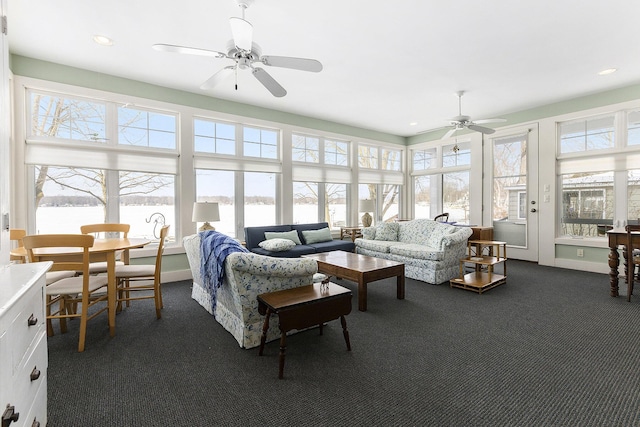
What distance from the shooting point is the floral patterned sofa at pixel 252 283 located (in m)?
2.26

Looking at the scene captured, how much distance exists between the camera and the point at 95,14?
2783 millimetres

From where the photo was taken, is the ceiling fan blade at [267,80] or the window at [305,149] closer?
the ceiling fan blade at [267,80]

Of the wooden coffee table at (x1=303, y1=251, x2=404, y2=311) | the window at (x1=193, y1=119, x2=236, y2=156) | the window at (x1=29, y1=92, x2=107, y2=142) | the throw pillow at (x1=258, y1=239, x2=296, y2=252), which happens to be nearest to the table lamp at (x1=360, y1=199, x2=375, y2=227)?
the throw pillow at (x1=258, y1=239, x2=296, y2=252)

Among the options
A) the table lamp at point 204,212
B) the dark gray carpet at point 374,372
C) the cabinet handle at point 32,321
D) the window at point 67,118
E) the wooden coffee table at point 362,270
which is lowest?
the dark gray carpet at point 374,372

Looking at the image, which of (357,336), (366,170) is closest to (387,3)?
(357,336)

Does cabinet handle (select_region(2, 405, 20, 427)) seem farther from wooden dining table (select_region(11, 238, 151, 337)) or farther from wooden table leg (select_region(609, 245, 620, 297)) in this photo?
wooden table leg (select_region(609, 245, 620, 297))

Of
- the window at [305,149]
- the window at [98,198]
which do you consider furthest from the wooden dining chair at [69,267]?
the window at [305,149]

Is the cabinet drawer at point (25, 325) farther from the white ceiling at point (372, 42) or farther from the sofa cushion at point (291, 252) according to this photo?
the sofa cushion at point (291, 252)

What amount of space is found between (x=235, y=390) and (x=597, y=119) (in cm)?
667

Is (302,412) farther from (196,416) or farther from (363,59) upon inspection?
(363,59)

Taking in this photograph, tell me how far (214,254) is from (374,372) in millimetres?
1549

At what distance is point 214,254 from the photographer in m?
2.50

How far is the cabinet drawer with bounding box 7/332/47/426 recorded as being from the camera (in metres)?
1.08

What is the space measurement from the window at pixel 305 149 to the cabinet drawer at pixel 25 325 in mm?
4967
